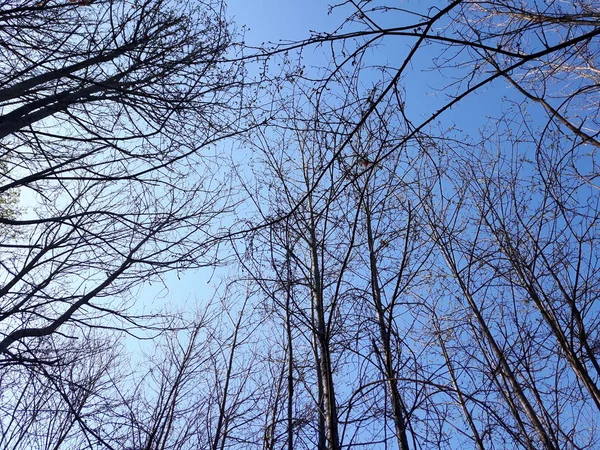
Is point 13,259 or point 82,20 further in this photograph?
point 13,259

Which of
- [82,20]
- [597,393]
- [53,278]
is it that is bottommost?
[597,393]

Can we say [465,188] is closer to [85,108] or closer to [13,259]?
[85,108]

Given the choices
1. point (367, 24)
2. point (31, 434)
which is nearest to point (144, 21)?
point (367, 24)

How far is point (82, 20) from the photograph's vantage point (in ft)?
11.4

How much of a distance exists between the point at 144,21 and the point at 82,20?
1.77 ft

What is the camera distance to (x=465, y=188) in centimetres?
429

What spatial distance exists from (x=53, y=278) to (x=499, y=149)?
552 centimetres

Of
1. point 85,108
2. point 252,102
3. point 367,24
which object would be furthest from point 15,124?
point 367,24

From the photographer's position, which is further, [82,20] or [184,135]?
[184,135]

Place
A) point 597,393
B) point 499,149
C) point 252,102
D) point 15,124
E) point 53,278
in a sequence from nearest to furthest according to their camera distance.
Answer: point 597,393, point 15,124, point 252,102, point 499,149, point 53,278

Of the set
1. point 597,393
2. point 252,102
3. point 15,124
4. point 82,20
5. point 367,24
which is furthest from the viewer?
point 252,102

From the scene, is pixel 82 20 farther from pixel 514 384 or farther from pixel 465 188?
pixel 514 384

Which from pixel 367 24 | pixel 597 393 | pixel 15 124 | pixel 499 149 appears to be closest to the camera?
pixel 367 24

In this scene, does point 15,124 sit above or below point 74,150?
below
